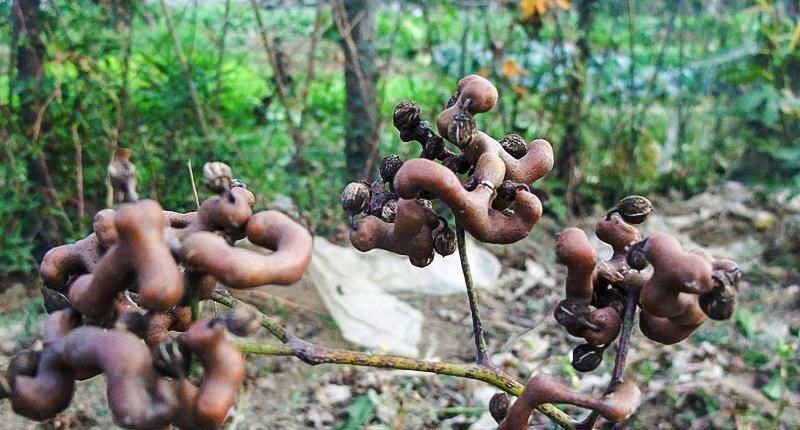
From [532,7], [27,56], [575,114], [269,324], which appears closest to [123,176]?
[269,324]

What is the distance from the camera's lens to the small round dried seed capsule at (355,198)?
0.84 metres

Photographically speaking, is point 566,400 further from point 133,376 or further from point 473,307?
point 133,376

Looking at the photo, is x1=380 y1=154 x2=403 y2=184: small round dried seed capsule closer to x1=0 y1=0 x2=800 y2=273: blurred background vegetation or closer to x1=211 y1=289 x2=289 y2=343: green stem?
x1=211 y1=289 x2=289 y2=343: green stem

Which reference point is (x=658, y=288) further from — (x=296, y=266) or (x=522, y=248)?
(x=522, y=248)

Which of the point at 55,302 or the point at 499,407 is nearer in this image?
the point at 55,302

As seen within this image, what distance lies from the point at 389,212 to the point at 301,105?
258cm

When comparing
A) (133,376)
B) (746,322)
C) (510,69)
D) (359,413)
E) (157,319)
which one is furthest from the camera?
(510,69)

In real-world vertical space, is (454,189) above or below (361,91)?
above

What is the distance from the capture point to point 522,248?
144 inches

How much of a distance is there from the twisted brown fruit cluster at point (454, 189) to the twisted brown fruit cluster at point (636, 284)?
0.24ft

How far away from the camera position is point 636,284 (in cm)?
81

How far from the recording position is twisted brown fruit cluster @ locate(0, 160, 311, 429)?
0.62 metres

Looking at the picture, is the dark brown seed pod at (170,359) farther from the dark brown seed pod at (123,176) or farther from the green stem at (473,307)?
the green stem at (473,307)

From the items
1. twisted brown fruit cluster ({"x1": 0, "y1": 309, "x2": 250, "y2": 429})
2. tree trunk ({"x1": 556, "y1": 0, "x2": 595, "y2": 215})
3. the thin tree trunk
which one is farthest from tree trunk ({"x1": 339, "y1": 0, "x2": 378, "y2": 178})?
twisted brown fruit cluster ({"x1": 0, "y1": 309, "x2": 250, "y2": 429})
